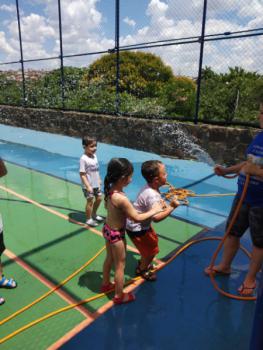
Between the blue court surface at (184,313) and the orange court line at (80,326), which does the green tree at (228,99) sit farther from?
the orange court line at (80,326)

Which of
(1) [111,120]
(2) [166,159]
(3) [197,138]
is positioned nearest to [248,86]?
(3) [197,138]

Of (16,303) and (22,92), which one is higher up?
(22,92)

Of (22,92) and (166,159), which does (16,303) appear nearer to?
(166,159)

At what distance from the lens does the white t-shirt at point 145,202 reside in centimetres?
277

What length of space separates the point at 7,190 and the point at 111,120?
14.3 ft

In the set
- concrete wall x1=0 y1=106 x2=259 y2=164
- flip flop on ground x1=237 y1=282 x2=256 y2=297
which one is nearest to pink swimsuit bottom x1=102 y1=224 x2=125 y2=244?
flip flop on ground x1=237 y1=282 x2=256 y2=297

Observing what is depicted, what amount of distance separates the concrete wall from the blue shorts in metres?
4.33

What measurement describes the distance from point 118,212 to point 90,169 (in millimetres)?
1652

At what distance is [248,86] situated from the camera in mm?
8281

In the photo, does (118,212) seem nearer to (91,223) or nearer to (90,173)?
(90,173)

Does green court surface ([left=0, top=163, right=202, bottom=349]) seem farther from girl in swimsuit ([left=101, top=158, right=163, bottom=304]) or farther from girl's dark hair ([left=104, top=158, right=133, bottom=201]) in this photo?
girl's dark hair ([left=104, top=158, right=133, bottom=201])

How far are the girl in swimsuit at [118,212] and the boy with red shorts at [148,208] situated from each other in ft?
0.37

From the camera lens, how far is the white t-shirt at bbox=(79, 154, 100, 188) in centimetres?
406

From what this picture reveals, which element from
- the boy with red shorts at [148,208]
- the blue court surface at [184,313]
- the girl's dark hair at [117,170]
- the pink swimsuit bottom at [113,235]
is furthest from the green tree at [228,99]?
the pink swimsuit bottom at [113,235]
